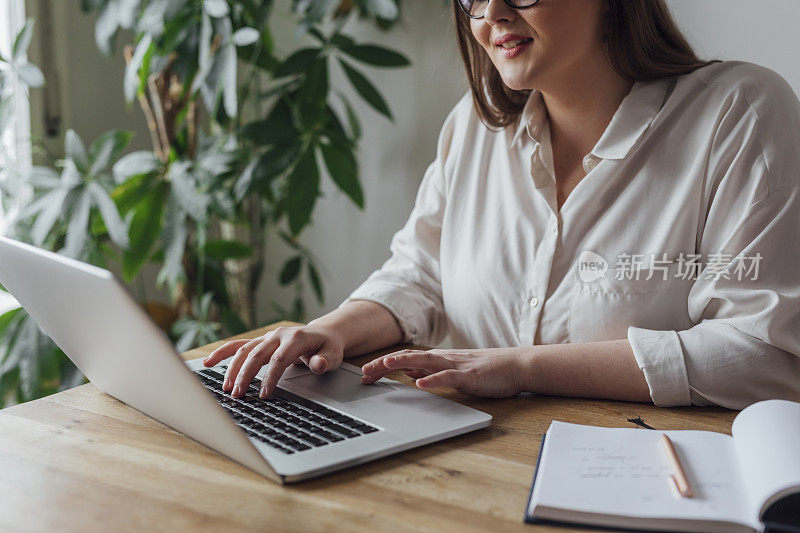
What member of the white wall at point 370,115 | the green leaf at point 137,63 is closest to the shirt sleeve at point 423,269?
the white wall at point 370,115

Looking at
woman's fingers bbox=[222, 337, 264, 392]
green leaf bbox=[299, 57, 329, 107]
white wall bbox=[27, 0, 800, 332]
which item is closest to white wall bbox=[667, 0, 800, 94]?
white wall bbox=[27, 0, 800, 332]

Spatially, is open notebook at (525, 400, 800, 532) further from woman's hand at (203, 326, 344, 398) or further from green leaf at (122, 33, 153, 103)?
green leaf at (122, 33, 153, 103)

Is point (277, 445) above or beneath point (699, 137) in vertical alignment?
beneath

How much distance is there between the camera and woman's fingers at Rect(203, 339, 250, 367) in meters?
1.04

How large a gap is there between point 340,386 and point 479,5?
0.63 metres

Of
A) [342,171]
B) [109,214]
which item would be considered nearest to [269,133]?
[342,171]

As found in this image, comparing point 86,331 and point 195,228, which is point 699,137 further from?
point 195,228

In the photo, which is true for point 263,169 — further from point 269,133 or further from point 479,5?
point 479,5

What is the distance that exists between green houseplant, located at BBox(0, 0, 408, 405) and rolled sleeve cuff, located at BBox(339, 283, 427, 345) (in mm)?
726

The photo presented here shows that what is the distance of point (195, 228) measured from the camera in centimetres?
231

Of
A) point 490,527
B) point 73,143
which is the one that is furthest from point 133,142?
point 490,527

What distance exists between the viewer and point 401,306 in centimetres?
127

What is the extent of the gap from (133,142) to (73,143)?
2.46ft

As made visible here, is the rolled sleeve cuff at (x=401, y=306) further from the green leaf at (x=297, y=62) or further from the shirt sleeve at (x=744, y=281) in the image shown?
the green leaf at (x=297, y=62)
